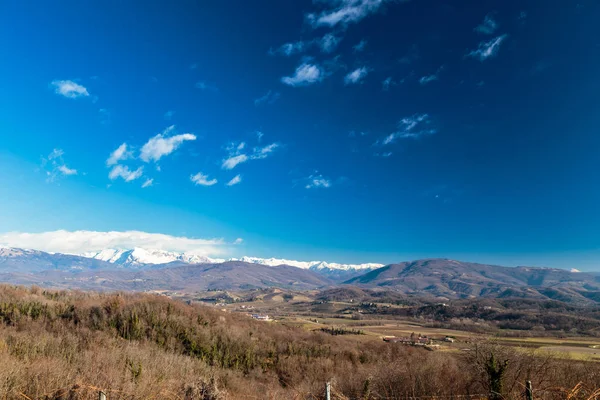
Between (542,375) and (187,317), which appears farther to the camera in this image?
(187,317)

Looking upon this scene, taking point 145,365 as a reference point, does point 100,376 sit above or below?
above

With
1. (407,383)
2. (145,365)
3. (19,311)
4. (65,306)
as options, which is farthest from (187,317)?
(407,383)

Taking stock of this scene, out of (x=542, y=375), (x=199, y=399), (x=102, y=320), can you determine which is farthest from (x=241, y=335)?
(x=199, y=399)

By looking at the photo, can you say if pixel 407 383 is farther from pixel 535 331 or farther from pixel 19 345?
pixel 535 331

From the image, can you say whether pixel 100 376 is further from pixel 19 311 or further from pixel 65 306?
pixel 65 306

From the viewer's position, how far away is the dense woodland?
124 ft

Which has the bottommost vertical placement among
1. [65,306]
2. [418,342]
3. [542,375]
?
[418,342]

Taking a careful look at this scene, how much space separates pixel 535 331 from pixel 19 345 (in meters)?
217

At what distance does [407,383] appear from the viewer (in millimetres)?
41219

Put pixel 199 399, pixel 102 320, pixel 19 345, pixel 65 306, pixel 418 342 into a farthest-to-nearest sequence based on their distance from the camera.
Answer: pixel 418 342
pixel 65 306
pixel 102 320
pixel 19 345
pixel 199 399

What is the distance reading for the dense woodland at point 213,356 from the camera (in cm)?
3766

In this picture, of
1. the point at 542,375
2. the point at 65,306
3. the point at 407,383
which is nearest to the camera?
the point at 542,375

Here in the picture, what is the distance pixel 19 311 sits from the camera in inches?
3211

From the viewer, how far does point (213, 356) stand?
86.5 metres
